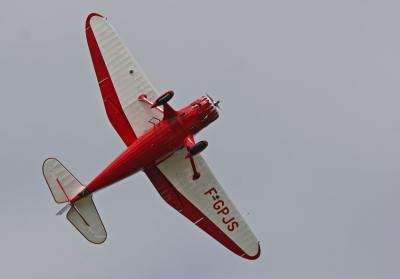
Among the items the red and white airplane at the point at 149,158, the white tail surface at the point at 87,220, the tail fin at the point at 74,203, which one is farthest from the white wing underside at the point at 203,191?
the tail fin at the point at 74,203

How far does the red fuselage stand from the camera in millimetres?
55562

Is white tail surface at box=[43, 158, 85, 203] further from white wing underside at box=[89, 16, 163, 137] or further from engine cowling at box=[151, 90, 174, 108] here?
engine cowling at box=[151, 90, 174, 108]

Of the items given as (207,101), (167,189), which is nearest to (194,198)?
(167,189)

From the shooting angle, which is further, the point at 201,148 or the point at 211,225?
the point at 211,225

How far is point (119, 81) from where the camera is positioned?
2265 inches

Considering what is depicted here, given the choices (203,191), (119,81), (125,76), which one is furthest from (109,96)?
(203,191)

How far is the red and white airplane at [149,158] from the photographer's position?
55656 millimetres

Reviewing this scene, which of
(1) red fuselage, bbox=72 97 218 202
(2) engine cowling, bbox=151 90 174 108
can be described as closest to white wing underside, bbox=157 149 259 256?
(1) red fuselage, bbox=72 97 218 202

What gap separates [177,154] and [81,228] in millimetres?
5699

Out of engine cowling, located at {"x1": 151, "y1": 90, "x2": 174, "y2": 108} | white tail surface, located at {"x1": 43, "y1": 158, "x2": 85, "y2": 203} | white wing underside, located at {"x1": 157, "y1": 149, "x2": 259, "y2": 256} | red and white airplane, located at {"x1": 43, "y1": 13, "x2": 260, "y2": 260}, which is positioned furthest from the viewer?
white wing underside, located at {"x1": 157, "y1": 149, "x2": 259, "y2": 256}

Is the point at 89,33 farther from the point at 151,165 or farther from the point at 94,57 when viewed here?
the point at 151,165

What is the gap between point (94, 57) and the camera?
57594mm

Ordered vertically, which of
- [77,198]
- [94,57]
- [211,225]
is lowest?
[211,225]

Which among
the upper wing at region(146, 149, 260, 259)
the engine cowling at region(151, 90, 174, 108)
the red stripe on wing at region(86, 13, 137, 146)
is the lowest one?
the upper wing at region(146, 149, 260, 259)
